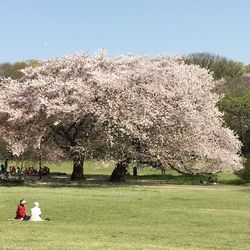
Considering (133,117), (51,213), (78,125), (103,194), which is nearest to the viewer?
(51,213)

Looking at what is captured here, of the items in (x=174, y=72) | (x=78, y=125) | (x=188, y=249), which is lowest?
(x=188, y=249)

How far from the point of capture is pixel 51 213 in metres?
24.4

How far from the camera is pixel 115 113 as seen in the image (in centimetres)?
4269

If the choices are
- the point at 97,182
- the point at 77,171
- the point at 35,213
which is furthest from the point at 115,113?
the point at 35,213

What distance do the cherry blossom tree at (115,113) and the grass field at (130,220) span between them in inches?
271

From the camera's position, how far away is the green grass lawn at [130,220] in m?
15.0

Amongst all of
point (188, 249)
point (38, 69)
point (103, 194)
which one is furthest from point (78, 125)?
point (188, 249)

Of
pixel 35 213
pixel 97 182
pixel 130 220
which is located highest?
pixel 97 182

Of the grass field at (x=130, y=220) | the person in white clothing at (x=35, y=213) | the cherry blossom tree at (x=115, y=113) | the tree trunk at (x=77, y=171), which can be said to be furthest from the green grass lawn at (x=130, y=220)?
the tree trunk at (x=77, y=171)

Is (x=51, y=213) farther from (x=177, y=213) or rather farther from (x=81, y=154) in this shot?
(x=81, y=154)

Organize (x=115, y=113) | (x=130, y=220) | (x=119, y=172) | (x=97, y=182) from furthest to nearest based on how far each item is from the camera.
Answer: (x=119, y=172), (x=97, y=182), (x=115, y=113), (x=130, y=220)

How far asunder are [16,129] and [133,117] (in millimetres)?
9564

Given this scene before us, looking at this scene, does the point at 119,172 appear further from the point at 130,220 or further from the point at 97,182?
the point at 130,220

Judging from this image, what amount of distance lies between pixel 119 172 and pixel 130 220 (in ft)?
81.7
